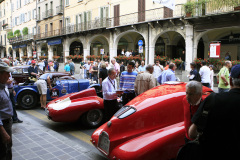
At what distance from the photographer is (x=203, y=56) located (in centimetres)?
2283

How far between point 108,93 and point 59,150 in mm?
1760

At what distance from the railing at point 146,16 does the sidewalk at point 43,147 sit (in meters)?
16.3

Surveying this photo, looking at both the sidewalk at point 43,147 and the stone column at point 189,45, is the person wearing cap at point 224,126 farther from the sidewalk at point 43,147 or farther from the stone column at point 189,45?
the stone column at point 189,45

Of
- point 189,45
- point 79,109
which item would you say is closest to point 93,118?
point 79,109

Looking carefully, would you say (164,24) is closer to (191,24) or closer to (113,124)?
(191,24)

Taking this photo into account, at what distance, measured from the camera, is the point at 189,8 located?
18.0 metres

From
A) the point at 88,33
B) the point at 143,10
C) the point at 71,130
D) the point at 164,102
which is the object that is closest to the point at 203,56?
the point at 143,10

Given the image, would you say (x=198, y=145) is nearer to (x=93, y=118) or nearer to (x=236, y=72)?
(x=236, y=72)

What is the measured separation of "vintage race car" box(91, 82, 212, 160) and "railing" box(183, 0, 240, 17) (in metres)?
14.1

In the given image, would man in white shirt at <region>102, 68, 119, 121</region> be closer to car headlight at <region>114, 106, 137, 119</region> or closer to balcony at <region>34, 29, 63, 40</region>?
car headlight at <region>114, 106, 137, 119</region>

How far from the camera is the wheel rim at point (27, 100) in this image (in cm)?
975

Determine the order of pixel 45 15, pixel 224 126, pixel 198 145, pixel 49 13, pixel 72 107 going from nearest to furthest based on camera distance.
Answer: pixel 224 126 < pixel 198 145 < pixel 72 107 < pixel 49 13 < pixel 45 15

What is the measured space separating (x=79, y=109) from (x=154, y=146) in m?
3.52

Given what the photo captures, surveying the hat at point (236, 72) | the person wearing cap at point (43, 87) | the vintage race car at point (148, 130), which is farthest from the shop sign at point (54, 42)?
the hat at point (236, 72)
